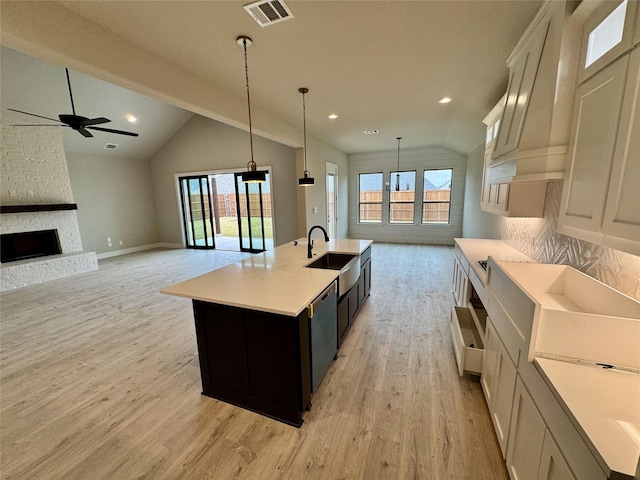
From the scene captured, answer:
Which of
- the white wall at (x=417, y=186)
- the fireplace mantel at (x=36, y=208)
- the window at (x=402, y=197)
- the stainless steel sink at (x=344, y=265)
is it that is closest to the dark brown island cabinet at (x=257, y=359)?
the stainless steel sink at (x=344, y=265)

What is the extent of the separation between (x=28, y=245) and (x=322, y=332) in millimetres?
6652

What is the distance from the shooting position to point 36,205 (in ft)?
16.0

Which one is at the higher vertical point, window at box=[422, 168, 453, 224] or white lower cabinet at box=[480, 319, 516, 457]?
A: window at box=[422, 168, 453, 224]

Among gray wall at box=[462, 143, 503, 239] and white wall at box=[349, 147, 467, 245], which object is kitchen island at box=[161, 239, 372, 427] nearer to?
gray wall at box=[462, 143, 503, 239]

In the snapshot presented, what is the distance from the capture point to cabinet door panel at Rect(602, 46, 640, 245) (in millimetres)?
986

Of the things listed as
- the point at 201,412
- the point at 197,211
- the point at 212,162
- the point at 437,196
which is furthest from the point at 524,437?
the point at 197,211

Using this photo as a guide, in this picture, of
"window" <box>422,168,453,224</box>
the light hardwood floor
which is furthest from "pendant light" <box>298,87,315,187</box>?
"window" <box>422,168,453,224</box>

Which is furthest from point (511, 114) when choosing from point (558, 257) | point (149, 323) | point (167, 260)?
point (167, 260)

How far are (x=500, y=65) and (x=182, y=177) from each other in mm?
7702

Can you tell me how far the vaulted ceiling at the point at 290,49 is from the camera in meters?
1.81

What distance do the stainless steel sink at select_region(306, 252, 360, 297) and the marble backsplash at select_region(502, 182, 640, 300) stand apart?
1.70 m

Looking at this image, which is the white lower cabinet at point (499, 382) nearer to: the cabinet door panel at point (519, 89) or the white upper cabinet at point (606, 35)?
the cabinet door panel at point (519, 89)

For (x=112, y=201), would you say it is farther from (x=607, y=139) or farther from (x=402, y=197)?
(x=607, y=139)

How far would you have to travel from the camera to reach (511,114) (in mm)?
2004
